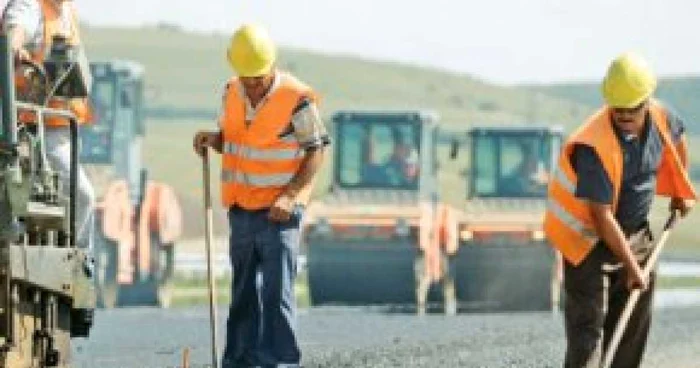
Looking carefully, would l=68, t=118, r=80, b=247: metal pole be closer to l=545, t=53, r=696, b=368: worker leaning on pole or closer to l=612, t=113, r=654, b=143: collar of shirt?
l=545, t=53, r=696, b=368: worker leaning on pole

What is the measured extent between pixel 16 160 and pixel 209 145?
2585 mm

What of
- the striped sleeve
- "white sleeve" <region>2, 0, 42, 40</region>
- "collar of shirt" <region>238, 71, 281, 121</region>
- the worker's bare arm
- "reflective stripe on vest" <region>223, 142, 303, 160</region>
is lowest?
the worker's bare arm

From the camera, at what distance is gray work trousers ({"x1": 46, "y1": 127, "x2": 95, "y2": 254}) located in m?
11.7

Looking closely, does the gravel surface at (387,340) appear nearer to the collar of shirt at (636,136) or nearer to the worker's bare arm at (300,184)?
the worker's bare arm at (300,184)

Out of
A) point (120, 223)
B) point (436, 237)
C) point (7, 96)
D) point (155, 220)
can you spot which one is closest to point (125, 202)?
point (120, 223)

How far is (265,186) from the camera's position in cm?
1229

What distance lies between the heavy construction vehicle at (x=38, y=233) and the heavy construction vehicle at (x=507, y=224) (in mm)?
19026

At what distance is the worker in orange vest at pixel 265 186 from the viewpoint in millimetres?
12242

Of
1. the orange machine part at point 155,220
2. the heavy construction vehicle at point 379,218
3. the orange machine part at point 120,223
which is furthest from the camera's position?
the heavy construction vehicle at point 379,218

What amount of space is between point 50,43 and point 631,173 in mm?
2768

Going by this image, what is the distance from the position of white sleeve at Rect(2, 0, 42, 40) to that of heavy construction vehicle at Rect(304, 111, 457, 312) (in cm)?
1795

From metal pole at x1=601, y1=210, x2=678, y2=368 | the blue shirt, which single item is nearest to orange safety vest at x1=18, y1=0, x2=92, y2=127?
the blue shirt

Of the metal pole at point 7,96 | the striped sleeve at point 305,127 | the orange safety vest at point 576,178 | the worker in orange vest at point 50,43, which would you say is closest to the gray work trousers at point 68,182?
the worker in orange vest at point 50,43

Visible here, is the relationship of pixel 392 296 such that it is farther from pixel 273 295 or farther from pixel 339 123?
pixel 273 295
